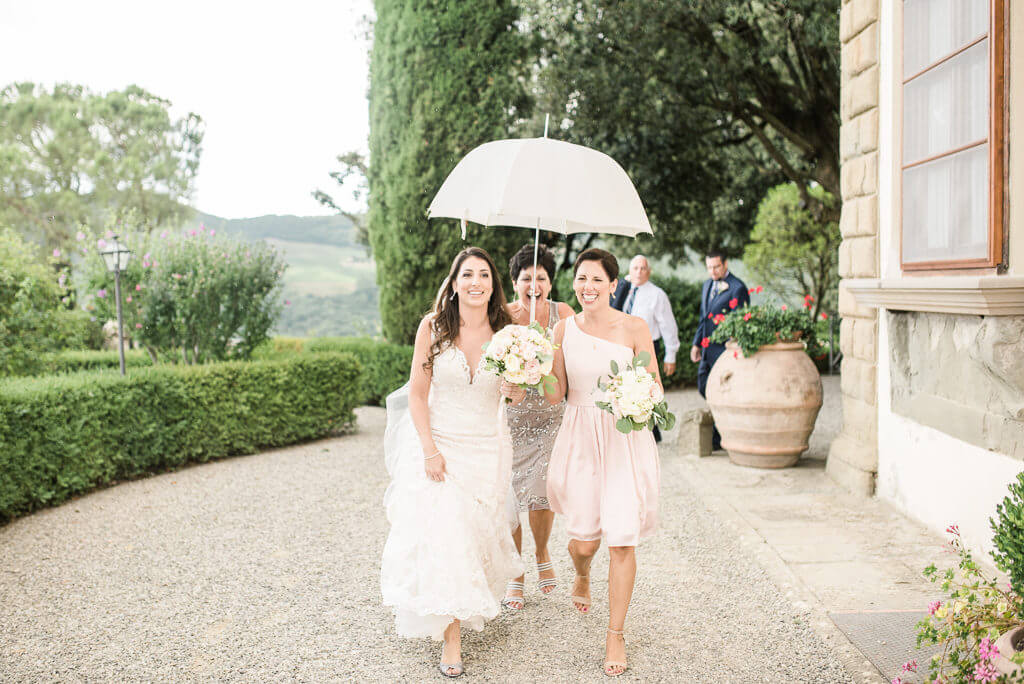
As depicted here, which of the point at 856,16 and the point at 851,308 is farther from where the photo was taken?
the point at 851,308

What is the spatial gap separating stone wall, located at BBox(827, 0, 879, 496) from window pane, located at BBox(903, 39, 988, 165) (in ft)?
2.20

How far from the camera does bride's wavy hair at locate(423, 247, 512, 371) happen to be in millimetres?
3545

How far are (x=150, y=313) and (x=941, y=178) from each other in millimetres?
8136

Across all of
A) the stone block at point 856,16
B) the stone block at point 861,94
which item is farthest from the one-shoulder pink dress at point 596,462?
the stone block at point 856,16

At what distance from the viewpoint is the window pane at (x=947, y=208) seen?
170 inches

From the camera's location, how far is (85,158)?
30.8 metres

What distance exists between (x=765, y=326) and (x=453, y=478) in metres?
4.51

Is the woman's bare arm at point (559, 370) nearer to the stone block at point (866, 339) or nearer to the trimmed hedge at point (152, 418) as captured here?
the stone block at point (866, 339)

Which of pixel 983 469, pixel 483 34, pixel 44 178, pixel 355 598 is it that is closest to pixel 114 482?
pixel 355 598

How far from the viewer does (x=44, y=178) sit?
29891 mm

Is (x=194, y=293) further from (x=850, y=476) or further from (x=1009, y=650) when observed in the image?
(x=1009, y=650)

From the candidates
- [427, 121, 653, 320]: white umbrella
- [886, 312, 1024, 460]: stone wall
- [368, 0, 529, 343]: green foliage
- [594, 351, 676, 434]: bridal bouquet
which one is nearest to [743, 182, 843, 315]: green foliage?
[368, 0, 529, 343]: green foliage

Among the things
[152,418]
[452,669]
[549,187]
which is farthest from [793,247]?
[452,669]

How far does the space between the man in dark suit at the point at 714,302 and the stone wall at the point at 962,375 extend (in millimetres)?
2155
